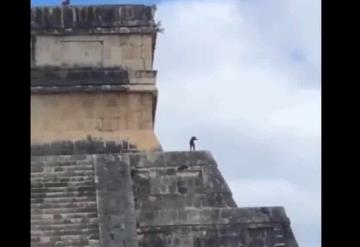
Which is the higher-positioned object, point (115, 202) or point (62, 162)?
point (62, 162)

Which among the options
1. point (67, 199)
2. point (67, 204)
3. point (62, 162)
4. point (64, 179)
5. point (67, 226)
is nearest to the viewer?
point (67, 226)

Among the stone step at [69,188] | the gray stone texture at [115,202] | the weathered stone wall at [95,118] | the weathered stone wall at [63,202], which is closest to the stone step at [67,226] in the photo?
the weathered stone wall at [63,202]

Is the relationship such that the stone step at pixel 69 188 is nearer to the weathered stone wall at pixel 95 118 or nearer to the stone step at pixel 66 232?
the stone step at pixel 66 232

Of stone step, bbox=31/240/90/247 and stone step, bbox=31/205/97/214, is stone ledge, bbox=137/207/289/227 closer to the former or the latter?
stone step, bbox=31/205/97/214

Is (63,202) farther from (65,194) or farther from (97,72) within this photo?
(97,72)

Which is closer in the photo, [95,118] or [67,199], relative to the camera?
[67,199]

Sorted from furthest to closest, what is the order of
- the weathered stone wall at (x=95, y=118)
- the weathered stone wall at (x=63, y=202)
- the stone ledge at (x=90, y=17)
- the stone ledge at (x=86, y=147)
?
1. the weathered stone wall at (x=95, y=118)
2. the stone ledge at (x=90, y=17)
3. the stone ledge at (x=86, y=147)
4. the weathered stone wall at (x=63, y=202)

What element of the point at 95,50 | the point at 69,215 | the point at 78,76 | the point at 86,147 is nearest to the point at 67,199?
the point at 69,215

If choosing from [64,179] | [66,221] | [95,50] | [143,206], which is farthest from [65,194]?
[95,50]

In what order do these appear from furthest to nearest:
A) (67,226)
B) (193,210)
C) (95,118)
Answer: (95,118), (193,210), (67,226)

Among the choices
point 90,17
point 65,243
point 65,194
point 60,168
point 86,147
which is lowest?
point 65,243
